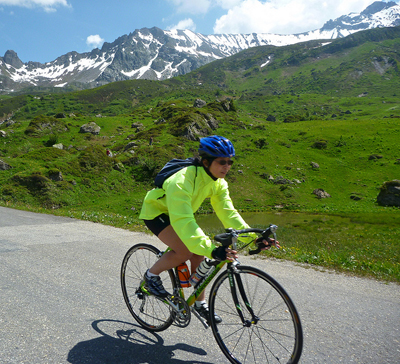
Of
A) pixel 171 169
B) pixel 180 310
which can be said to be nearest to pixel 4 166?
pixel 171 169

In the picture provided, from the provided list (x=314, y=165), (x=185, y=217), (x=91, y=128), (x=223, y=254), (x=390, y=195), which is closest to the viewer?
(x=223, y=254)

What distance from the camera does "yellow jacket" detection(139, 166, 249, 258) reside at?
3336 mm

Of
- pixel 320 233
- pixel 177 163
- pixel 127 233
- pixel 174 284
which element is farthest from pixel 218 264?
pixel 320 233

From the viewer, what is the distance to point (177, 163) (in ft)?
13.0

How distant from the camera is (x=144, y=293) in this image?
14.8ft

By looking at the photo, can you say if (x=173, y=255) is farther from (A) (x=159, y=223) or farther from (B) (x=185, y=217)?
(B) (x=185, y=217)

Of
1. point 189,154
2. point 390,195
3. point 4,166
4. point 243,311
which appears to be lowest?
point 390,195

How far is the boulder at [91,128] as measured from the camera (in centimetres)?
6871

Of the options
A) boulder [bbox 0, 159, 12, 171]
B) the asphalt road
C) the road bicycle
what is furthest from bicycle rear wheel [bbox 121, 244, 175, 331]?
boulder [bbox 0, 159, 12, 171]

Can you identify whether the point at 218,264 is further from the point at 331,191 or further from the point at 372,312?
the point at 331,191

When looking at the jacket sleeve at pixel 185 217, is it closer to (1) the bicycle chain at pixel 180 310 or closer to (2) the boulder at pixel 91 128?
(1) the bicycle chain at pixel 180 310

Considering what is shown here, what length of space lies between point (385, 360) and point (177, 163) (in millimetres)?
3848

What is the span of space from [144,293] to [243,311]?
70.8 inches

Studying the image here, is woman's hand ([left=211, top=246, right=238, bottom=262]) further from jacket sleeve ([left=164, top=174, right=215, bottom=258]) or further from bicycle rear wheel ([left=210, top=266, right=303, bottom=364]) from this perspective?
bicycle rear wheel ([left=210, top=266, right=303, bottom=364])
